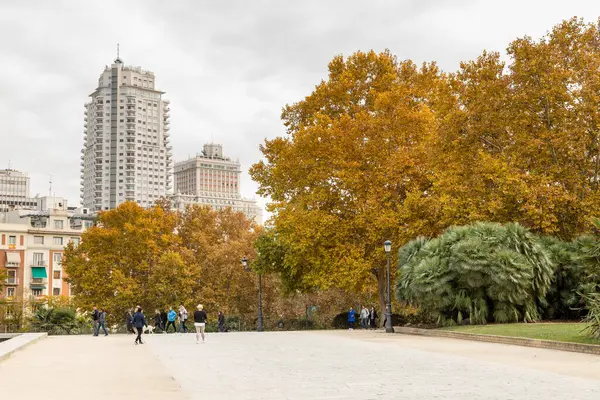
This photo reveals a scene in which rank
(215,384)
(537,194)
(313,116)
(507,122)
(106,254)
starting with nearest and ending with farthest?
(215,384) < (537,194) < (507,122) < (313,116) < (106,254)

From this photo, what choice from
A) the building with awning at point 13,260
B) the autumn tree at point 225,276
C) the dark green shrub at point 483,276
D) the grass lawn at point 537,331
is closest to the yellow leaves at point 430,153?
the dark green shrub at point 483,276

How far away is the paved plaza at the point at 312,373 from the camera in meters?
11.9

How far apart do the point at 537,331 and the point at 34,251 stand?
94.0 metres

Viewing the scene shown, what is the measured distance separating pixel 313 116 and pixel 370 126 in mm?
4202

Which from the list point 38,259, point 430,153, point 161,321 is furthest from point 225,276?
point 38,259

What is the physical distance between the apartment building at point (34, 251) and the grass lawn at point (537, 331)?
265 feet

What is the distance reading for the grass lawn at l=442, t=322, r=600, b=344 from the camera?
2081cm

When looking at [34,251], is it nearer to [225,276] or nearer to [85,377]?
[225,276]

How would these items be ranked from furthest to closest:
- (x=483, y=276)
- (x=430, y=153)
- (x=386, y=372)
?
(x=430, y=153) < (x=483, y=276) < (x=386, y=372)

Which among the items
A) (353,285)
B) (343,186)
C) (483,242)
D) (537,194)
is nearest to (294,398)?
(483,242)

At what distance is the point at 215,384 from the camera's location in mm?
13438

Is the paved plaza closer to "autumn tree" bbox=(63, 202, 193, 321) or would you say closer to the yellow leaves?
the yellow leaves

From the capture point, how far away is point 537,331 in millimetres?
23625

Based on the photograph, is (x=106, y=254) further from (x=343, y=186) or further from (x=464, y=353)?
(x=464, y=353)
